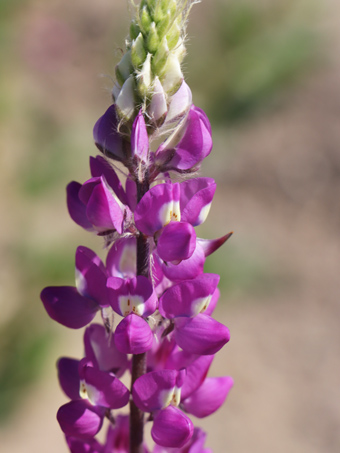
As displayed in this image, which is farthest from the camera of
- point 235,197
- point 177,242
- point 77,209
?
point 235,197

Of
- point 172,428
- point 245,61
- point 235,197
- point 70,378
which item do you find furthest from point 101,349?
point 245,61

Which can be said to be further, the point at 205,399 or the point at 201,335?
the point at 205,399

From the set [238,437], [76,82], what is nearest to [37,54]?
[76,82]

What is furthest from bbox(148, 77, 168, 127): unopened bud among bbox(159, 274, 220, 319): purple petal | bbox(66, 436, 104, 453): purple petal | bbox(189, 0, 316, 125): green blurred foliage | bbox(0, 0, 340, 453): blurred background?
bbox(189, 0, 316, 125): green blurred foliage

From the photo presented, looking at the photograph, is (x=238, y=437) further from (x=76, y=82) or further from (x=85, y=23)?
(x=85, y=23)

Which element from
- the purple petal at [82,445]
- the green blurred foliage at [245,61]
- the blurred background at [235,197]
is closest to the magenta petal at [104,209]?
the purple petal at [82,445]

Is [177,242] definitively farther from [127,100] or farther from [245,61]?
[245,61]
